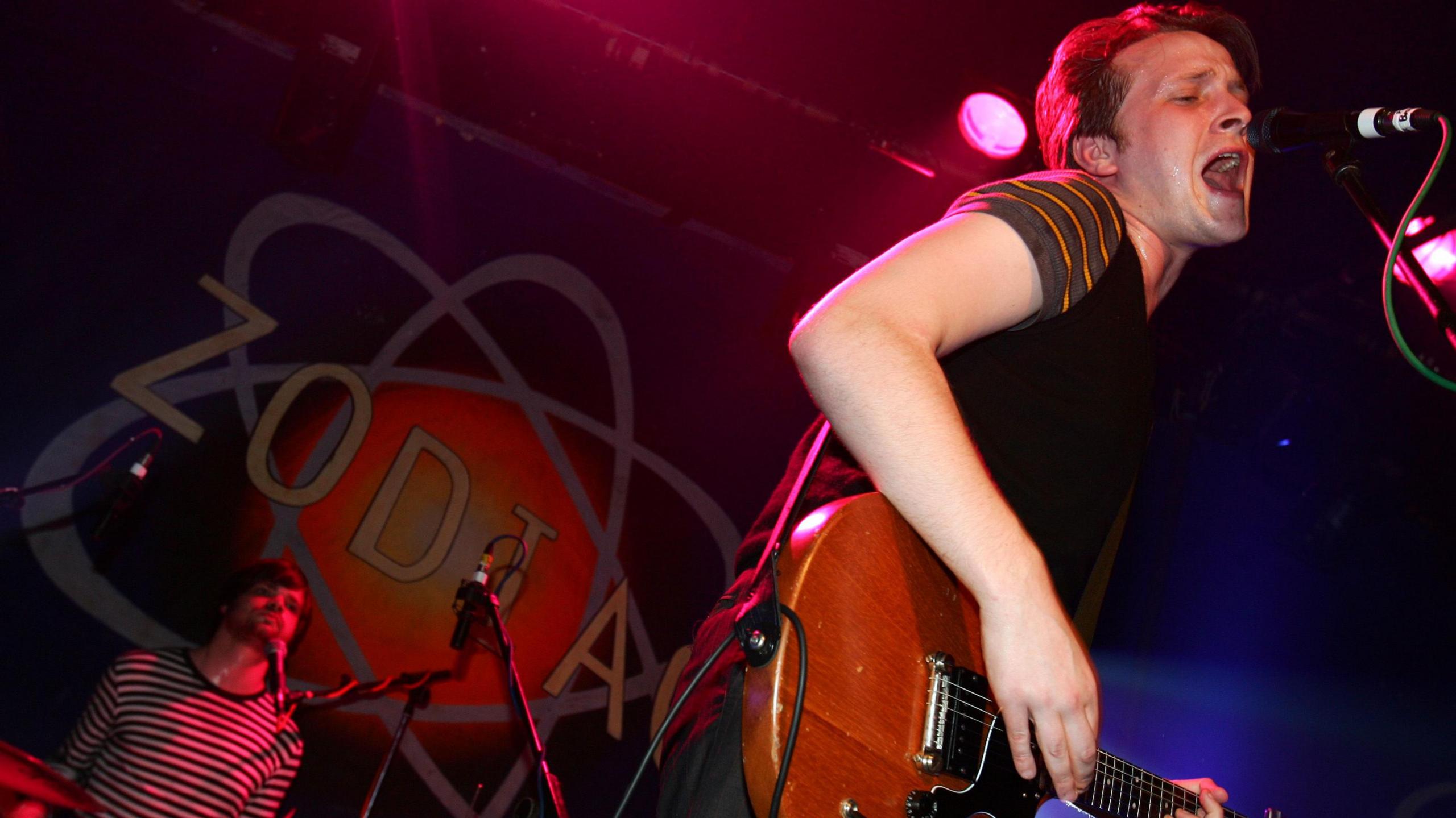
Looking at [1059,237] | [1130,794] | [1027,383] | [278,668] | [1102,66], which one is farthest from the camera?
[278,668]

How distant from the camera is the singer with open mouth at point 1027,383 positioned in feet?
4.23

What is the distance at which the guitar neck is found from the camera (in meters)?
1.75

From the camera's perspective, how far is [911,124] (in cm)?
472

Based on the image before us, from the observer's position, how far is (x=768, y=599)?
1.31 metres

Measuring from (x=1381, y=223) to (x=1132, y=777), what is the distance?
1327 millimetres

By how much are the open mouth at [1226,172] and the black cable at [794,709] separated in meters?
1.49

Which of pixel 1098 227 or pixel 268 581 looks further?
pixel 268 581

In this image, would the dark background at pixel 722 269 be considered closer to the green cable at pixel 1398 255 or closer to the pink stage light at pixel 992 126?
the pink stage light at pixel 992 126

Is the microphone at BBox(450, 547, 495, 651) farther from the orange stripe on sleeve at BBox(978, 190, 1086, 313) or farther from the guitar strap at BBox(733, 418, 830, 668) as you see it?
the orange stripe on sleeve at BBox(978, 190, 1086, 313)

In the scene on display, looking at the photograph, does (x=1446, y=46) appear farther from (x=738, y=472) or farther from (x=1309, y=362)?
(x=738, y=472)

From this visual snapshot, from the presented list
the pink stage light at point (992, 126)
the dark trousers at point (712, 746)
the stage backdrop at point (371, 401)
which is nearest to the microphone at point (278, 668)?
the stage backdrop at point (371, 401)

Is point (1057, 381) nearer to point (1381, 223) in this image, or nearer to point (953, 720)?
point (953, 720)

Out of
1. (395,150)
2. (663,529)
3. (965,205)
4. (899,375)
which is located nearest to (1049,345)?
(965,205)

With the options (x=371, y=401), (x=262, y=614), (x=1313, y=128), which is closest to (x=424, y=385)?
(x=371, y=401)
